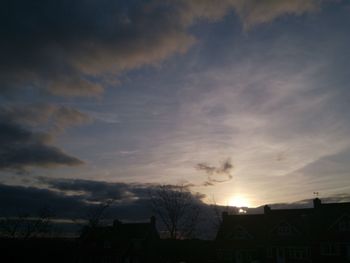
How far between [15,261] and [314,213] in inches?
2146

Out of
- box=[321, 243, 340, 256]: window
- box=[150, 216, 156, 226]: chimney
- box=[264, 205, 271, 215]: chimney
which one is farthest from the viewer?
box=[150, 216, 156, 226]: chimney

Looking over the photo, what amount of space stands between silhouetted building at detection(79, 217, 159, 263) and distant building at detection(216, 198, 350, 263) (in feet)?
48.2

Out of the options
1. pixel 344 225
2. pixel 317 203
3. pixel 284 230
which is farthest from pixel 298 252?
pixel 317 203

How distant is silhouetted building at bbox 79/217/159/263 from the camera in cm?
7394

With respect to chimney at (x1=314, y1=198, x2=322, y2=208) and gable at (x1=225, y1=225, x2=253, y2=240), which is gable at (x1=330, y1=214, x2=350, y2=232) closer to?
chimney at (x1=314, y1=198, x2=322, y2=208)

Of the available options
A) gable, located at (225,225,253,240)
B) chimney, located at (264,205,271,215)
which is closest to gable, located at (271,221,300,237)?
gable, located at (225,225,253,240)

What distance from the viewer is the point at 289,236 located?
202ft

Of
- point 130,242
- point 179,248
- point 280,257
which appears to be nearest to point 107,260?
point 130,242

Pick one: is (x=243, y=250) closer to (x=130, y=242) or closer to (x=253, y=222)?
(x=253, y=222)

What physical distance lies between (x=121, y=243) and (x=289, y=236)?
32767 mm

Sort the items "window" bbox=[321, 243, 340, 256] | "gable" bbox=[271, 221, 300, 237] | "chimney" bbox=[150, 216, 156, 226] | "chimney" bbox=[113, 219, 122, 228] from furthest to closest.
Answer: "chimney" bbox=[113, 219, 122, 228] < "chimney" bbox=[150, 216, 156, 226] < "gable" bbox=[271, 221, 300, 237] < "window" bbox=[321, 243, 340, 256]

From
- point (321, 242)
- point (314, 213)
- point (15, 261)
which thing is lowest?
point (15, 261)

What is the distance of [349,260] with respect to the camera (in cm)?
5525

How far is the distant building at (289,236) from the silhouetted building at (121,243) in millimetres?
14682
